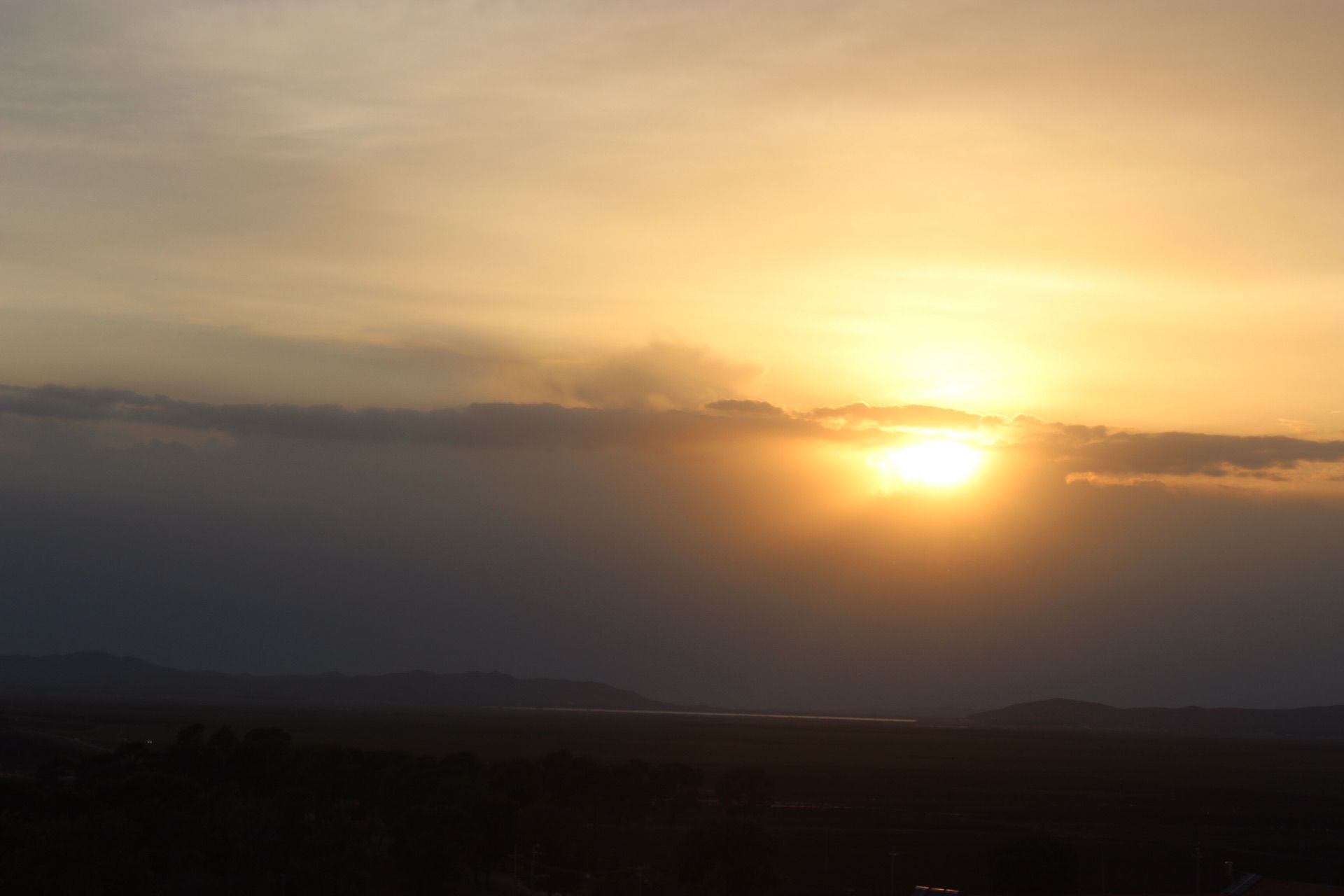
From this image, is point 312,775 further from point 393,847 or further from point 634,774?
point 634,774

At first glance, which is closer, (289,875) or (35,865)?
(35,865)

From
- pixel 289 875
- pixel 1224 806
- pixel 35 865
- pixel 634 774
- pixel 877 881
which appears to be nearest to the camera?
pixel 35 865

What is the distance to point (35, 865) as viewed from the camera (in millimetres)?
38156

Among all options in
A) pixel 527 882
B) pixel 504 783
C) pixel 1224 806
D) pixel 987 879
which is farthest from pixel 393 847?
pixel 1224 806

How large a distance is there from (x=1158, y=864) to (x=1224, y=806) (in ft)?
119

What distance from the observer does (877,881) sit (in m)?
55.2

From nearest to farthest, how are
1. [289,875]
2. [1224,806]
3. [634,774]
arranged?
[289,875] → [634,774] → [1224,806]

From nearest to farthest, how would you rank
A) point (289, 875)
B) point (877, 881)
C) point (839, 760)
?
1. point (289, 875)
2. point (877, 881)
3. point (839, 760)

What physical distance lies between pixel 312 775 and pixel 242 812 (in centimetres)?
1618

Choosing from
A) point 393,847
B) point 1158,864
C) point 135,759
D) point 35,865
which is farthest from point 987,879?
point 135,759

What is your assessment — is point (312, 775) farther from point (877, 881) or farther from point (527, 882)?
point (877, 881)

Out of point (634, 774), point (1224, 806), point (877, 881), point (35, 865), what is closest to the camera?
point (35, 865)

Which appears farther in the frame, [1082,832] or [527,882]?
[1082,832]

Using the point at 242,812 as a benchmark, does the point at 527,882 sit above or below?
below
